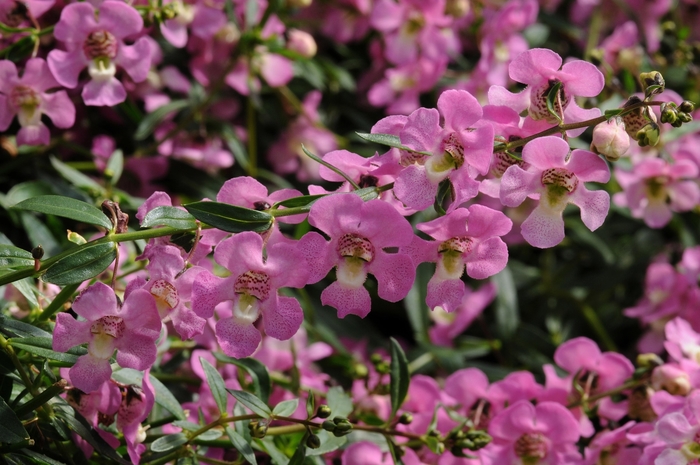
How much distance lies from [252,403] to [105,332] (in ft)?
0.63

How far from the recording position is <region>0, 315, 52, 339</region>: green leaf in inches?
34.1

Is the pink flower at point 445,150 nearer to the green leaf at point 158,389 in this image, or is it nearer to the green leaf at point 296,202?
the green leaf at point 296,202

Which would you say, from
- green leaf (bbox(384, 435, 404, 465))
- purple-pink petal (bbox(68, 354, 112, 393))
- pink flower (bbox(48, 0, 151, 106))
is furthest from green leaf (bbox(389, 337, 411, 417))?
pink flower (bbox(48, 0, 151, 106))

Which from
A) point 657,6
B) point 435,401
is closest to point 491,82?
point 657,6

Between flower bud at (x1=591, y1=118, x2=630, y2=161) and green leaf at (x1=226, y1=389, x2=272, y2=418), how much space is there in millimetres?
456

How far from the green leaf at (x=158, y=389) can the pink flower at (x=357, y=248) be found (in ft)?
0.88

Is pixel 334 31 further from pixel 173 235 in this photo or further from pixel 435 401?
pixel 173 235

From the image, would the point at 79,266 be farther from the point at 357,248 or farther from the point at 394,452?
the point at 394,452

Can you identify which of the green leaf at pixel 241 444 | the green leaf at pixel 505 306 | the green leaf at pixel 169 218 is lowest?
the green leaf at pixel 505 306

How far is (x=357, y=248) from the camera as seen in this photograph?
0.82 m

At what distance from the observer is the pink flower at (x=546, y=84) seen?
0.84 metres

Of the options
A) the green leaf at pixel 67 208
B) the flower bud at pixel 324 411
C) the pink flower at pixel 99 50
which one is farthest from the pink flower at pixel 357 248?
the pink flower at pixel 99 50

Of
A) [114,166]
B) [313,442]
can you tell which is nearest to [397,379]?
[313,442]

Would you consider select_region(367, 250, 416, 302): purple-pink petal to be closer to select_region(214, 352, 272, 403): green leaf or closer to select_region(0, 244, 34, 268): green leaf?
select_region(214, 352, 272, 403): green leaf
